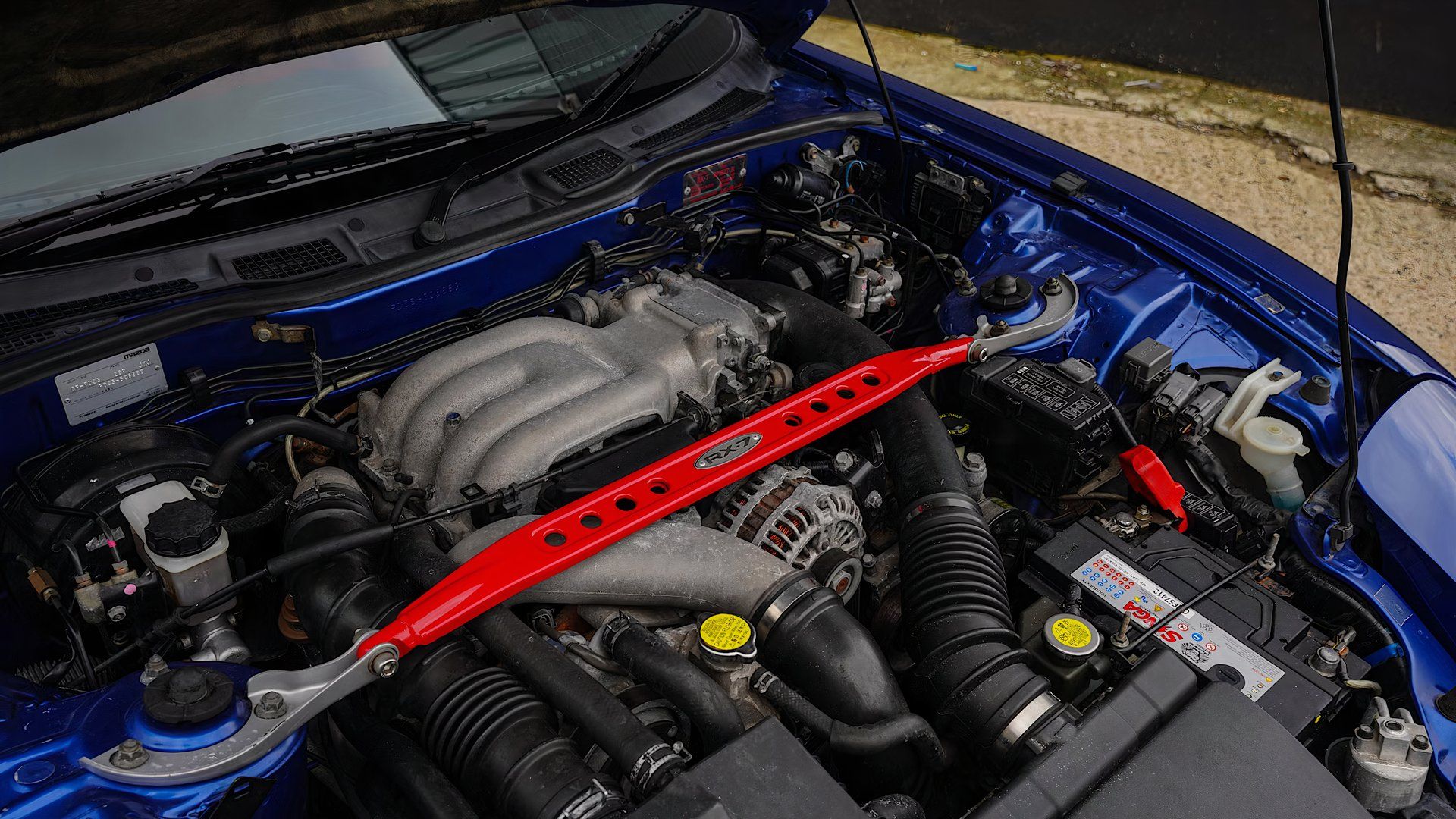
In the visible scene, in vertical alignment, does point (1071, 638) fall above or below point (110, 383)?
below

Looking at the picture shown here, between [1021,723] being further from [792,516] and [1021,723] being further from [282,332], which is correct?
[282,332]

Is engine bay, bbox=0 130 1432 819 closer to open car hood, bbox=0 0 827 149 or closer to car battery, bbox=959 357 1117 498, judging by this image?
car battery, bbox=959 357 1117 498

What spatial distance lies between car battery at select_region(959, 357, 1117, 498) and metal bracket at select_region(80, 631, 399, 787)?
1.15m

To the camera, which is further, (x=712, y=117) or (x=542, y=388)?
(x=712, y=117)

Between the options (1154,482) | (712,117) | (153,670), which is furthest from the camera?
(712,117)

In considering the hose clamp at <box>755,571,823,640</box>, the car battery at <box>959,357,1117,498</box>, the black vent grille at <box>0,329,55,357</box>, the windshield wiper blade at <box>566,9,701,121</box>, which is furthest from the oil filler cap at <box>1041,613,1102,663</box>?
the black vent grille at <box>0,329,55,357</box>

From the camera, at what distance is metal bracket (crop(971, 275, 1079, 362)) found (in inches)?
82.3

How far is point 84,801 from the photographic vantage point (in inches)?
48.4

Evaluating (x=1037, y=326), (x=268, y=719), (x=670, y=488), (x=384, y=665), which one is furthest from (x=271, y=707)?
(x=1037, y=326)

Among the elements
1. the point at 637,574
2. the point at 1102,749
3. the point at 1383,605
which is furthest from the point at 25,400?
the point at 1383,605

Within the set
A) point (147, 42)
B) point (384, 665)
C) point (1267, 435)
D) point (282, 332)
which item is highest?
point (147, 42)

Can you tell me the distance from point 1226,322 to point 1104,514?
1.99 feet

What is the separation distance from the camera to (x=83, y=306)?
1726 mm

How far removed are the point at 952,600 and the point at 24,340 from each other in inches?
56.2
